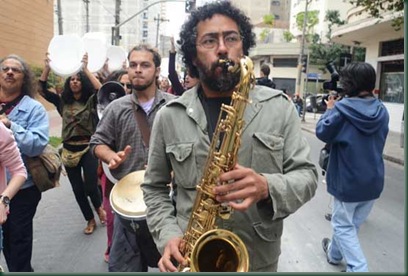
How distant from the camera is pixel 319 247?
194 inches

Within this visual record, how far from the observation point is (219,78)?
204cm

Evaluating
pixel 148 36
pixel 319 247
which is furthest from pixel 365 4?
pixel 148 36

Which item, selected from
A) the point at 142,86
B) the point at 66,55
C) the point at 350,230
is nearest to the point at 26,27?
the point at 66,55

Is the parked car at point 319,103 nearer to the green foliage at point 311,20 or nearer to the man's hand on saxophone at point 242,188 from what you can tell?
the man's hand on saxophone at point 242,188

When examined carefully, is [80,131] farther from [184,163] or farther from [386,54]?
[386,54]

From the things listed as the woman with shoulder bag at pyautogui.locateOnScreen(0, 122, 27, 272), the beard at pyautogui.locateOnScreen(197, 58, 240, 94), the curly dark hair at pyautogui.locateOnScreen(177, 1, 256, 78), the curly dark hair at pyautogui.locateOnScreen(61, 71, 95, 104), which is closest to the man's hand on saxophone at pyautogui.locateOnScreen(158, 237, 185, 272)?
the beard at pyautogui.locateOnScreen(197, 58, 240, 94)

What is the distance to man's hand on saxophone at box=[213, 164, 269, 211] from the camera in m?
1.61

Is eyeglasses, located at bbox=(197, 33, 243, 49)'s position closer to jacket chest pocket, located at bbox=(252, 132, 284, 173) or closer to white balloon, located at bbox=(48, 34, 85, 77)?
jacket chest pocket, located at bbox=(252, 132, 284, 173)

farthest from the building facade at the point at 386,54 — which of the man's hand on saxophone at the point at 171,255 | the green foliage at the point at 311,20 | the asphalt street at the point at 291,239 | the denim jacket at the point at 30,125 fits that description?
the green foliage at the point at 311,20

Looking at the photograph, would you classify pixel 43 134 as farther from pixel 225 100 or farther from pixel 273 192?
pixel 273 192

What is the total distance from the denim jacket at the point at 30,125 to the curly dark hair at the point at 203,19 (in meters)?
1.63

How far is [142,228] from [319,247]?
2.76m

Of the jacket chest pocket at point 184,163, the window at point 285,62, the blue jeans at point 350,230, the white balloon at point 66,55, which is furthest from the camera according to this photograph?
the window at point 285,62

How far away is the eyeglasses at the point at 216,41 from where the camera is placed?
6.90 ft
